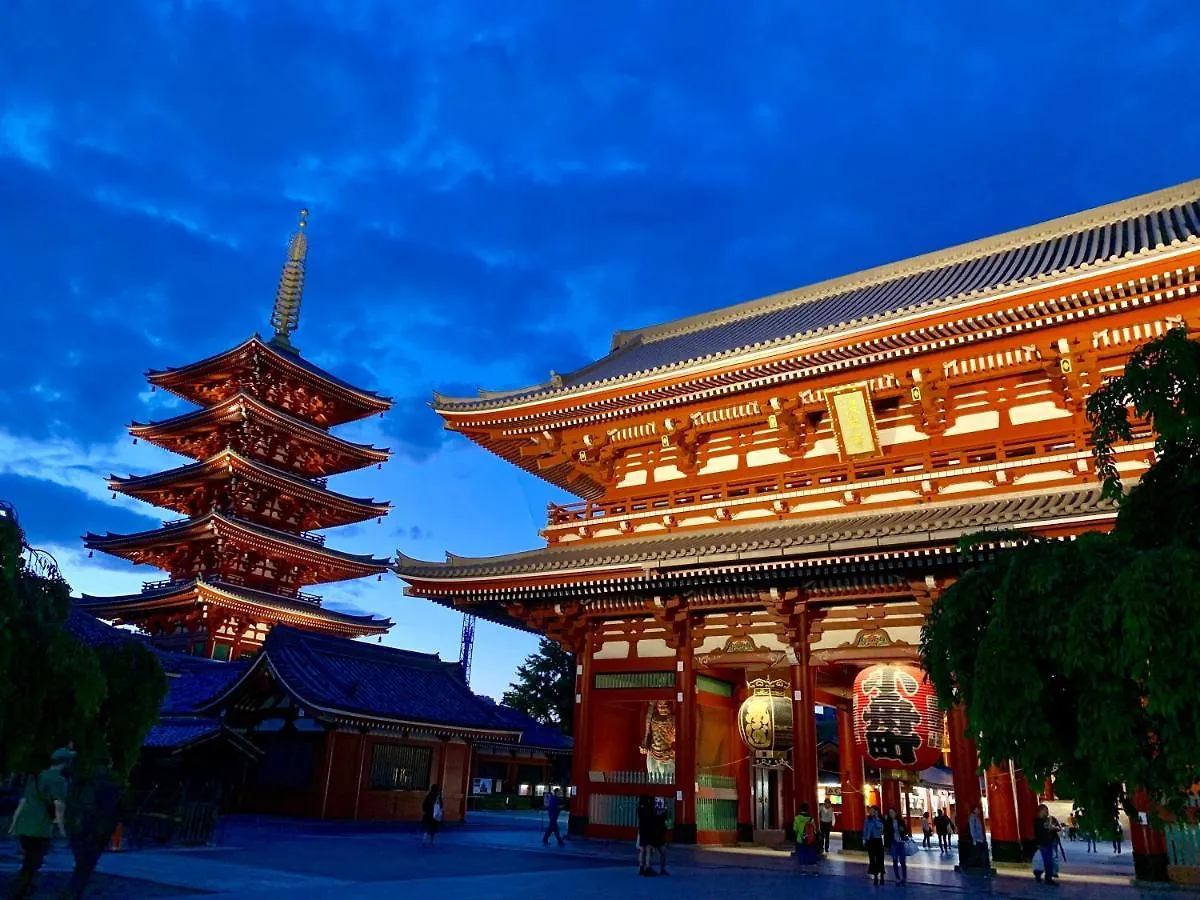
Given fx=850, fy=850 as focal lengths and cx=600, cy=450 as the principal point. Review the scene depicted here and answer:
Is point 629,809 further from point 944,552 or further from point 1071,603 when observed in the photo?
point 1071,603

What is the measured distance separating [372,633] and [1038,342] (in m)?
41.1

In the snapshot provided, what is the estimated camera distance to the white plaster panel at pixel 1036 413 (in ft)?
57.5

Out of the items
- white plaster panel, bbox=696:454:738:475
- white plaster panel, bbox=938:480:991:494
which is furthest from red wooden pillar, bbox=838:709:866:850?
white plaster panel, bbox=696:454:738:475

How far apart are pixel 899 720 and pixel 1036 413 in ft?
23.2

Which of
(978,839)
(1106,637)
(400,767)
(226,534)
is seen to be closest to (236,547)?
(226,534)

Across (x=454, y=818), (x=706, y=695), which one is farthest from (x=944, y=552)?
(x=454, y=818)

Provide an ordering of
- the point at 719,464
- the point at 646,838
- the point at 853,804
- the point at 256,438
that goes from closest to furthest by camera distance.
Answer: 1. the point at 646,838
2. the point at 853,804
3. the point at 719,464
4. the point at 256,438

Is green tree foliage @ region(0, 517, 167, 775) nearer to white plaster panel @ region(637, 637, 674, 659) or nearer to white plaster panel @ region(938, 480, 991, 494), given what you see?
white plaster panel @ region(637, 637, 674, 659)

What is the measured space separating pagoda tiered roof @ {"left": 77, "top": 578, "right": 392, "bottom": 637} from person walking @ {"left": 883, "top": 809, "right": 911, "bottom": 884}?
34164mm

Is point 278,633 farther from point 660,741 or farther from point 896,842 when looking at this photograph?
point 896,842

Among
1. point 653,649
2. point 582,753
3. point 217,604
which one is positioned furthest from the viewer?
point 217,604

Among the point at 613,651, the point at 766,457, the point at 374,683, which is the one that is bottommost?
the point at 374,683

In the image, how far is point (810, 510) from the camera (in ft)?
62.9

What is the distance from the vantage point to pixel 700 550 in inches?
709
